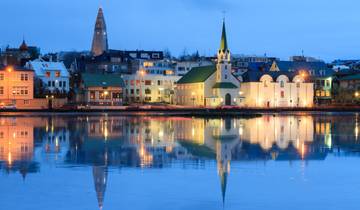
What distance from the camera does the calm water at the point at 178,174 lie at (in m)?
15.2

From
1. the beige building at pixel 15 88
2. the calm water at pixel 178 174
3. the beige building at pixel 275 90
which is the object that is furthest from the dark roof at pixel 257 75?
the calm water at pixel 178 174

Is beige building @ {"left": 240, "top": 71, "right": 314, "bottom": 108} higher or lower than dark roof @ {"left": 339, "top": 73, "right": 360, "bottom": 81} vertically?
lower

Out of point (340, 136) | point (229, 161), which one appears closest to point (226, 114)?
point (340, 136)

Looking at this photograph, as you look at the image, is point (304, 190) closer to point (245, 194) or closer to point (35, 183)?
point (245, 194)

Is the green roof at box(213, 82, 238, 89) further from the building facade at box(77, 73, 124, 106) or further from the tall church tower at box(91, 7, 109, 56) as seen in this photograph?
the tall church tower at box(91, 7, 109, 56)

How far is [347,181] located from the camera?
1856 cm

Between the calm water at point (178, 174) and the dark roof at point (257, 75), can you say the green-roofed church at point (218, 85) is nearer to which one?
the dark roof at point (257, 75)

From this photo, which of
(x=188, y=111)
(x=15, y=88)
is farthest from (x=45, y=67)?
(x=188, y=111)

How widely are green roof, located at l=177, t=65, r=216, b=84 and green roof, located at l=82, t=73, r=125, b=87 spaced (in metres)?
13.3

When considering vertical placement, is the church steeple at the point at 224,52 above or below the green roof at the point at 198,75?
above

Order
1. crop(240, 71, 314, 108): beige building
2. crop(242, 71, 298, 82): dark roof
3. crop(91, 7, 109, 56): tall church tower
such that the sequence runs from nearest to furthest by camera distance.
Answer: crop(240, 71, 314, 108): beige building < crop(242, 71, 298, 82): dark roof < crop(91, 7, 109, 56): tall church tower

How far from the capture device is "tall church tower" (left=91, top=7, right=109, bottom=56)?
18200 cm

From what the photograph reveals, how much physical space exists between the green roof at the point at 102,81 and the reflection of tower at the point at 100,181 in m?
79.2

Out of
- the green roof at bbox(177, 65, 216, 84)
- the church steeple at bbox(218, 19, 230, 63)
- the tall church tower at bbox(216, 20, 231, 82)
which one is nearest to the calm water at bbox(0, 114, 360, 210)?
the tall church tower at bbox(216, 20, 231, 82)
